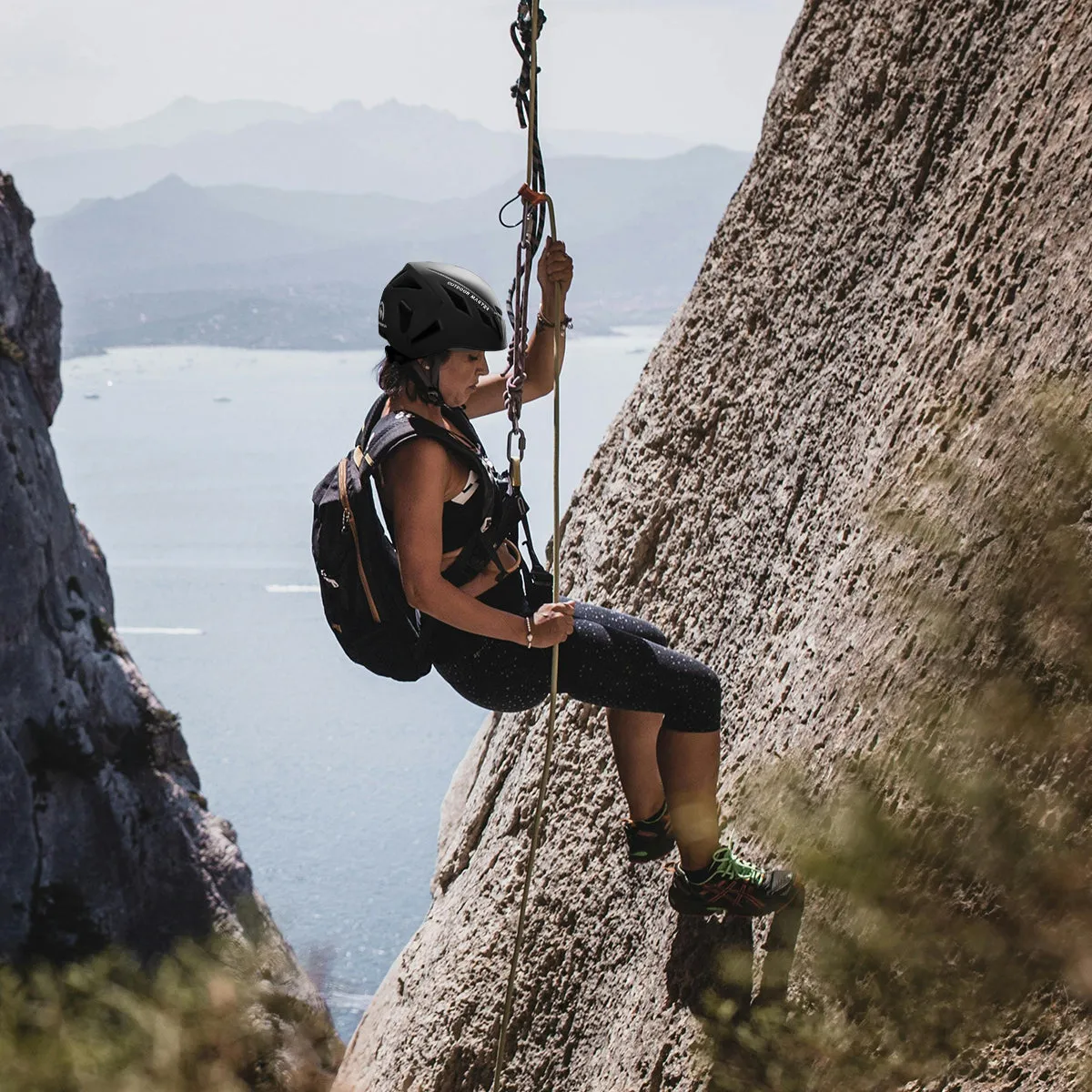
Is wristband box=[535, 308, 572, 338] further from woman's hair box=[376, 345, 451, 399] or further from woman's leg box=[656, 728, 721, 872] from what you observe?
woman's leg box=[656, 728, 721, 872]

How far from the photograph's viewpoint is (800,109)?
11.5ft

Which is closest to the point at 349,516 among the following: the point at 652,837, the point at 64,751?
the point at 652,837

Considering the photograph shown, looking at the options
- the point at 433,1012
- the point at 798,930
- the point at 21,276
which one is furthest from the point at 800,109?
the point at 21,276

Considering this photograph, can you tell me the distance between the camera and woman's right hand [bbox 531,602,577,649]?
7.23 feet

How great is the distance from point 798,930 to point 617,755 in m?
0.50

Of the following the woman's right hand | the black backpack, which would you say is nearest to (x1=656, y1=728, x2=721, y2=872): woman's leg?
the woman's right hand

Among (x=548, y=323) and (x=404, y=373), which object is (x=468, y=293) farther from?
(x=548, y=323)

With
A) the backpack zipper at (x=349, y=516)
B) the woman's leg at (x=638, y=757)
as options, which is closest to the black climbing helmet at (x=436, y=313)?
the backpack zipper at (x=349, y=516)

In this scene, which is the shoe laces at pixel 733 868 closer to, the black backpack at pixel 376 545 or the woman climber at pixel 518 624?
the woman climber at pixel 518 624

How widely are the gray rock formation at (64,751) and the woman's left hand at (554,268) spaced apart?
2038 centimetres

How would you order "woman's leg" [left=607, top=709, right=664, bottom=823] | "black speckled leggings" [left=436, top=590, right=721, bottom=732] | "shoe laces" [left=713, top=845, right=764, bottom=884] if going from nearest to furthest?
1. "black speckled leggings" [left=436, top=590, right=721, bottom=732]
2. "shoe laces" [left=713, top=845, right=764, bottom=884]
3. "woman's leg" [left=607, top=709, right=664, bottom=823]

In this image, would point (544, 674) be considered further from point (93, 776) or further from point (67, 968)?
point (93, 776)

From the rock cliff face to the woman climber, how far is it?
0.22 metres

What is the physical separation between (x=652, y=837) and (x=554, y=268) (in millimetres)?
1193
